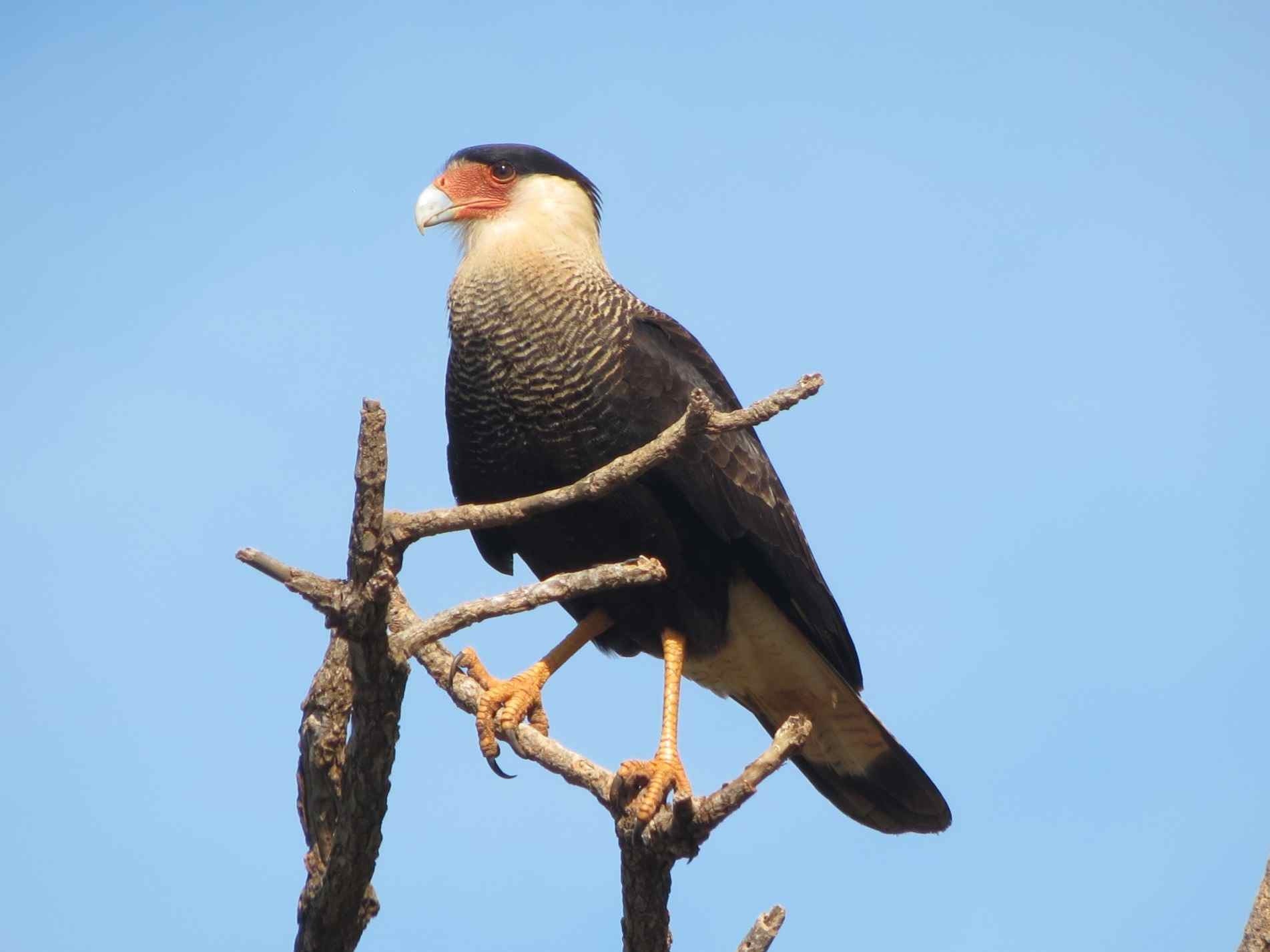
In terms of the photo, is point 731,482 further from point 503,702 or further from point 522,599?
point 522,599

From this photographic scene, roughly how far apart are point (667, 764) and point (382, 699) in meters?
0.93

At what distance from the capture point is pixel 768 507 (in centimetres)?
533

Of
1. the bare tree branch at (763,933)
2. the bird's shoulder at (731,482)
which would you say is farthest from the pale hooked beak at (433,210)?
the bare tree branch at (763,933)

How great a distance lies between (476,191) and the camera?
578 centimetres

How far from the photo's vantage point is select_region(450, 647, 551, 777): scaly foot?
4637mm

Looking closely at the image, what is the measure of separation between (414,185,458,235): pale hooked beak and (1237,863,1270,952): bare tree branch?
368 cm

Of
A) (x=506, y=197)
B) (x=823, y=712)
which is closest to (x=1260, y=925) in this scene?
(x=823, y=712)

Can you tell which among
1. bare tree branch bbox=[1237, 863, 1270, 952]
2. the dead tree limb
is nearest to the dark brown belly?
the dead tree limb

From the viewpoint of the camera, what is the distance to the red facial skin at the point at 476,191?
5.75 meters

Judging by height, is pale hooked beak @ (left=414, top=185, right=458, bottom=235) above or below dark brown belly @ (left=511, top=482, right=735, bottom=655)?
above

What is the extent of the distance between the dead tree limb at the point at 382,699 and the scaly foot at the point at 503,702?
2.53ft

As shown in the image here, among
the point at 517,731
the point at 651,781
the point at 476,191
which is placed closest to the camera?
the point at 651,781

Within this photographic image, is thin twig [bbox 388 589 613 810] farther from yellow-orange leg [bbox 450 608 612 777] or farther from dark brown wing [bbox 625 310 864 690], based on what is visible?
dark brown wing [bbox 625 310 864 690]

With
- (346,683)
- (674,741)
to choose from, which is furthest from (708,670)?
(346,683)
